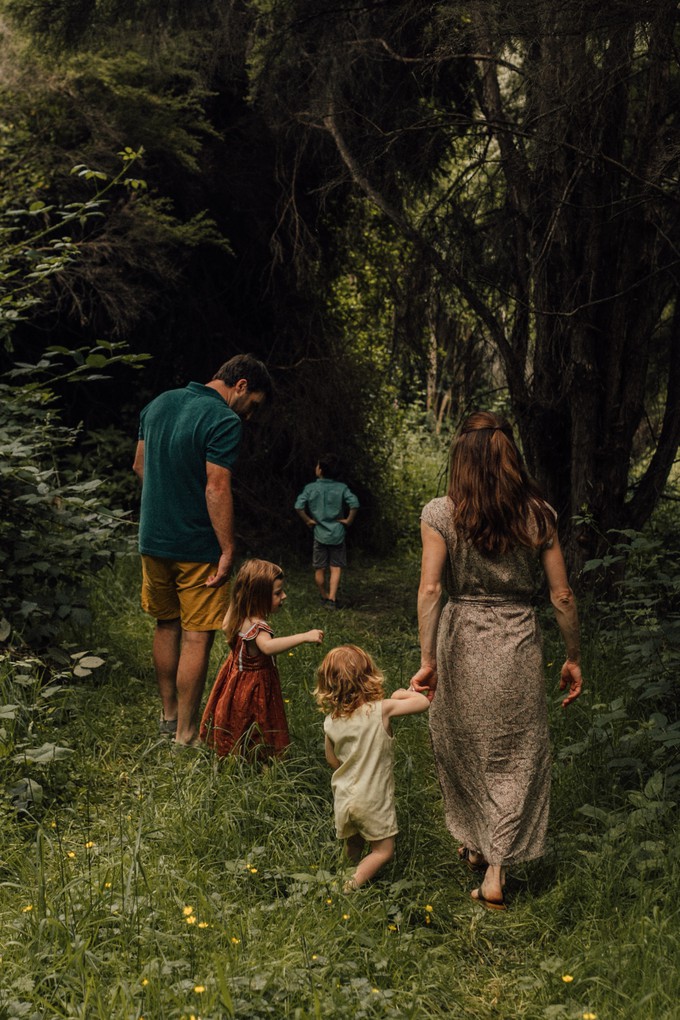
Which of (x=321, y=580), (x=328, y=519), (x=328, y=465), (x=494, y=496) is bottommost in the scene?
(x=321, y=580)

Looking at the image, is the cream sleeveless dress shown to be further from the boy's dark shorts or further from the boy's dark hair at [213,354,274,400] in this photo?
the boy's dark shorts

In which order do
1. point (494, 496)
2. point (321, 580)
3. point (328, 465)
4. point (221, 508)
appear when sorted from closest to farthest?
1. point (494, 496)
2. point (221, 508)
3. point (321, 580)
4. point (328, 465)

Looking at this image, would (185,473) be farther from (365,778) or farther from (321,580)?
(321,580)

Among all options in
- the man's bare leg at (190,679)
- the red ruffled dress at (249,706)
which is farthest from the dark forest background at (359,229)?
the red ruffled dress at (249,706)

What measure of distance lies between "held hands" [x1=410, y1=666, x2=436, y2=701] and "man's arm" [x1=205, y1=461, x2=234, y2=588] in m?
1.30

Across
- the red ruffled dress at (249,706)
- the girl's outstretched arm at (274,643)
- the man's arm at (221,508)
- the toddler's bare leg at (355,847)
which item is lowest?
the toddler's bare leg at (355,847)

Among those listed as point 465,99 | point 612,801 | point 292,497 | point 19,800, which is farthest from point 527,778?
point 292,497

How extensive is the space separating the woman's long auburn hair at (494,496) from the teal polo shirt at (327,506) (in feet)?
19.1

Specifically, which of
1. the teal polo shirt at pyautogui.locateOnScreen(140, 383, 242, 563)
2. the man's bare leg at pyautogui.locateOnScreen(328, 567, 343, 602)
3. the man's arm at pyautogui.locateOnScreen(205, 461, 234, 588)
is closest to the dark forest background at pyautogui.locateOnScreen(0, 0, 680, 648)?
the teal polo shirt at pyautogui.locateOnScreen(140, 383, 242, 563)

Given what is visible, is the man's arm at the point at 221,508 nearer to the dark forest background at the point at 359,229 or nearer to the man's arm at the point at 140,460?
the man's arm at the point at 140,460

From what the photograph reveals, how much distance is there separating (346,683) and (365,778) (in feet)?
1.16

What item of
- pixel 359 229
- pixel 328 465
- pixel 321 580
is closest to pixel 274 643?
pixel 321 580

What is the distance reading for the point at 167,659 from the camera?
5.15m

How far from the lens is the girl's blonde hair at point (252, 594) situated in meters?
4.47
